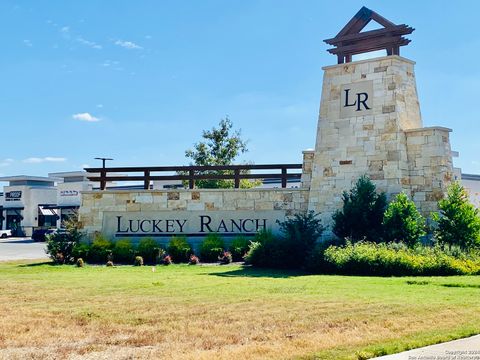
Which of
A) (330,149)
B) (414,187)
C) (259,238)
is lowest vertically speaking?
(259,238)

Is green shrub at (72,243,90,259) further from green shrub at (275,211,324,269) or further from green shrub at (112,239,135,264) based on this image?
green shrub at (275,211,324,269)

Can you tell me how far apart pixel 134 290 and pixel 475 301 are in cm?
624

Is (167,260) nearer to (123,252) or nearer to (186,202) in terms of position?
(123,252)

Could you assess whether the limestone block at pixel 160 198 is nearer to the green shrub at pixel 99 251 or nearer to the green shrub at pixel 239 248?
the green shrub at pixel 99 251

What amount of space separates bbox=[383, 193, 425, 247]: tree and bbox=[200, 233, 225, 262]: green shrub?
559 centimetres

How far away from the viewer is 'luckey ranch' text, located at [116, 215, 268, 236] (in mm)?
21156

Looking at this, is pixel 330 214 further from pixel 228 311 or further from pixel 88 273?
pixel 228 311

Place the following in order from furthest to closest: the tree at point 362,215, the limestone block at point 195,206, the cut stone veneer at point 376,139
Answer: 1. the limestone block at point 195,206
2. the cut stone veneer at point 376,139
3. the tree at point 362,215

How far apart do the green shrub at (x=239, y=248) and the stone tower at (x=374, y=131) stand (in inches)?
104

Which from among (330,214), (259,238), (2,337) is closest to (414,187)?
(330,214)

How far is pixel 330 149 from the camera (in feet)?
65.0

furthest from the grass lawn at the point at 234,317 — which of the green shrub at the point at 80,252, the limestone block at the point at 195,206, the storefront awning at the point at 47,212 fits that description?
the storefront awning at the point at 47,212

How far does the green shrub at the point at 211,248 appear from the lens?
19.5m

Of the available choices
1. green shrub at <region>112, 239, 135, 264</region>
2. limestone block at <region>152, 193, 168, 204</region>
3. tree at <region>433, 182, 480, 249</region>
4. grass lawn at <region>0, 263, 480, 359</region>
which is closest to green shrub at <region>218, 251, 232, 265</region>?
green shrub at <region>112, 239, 135, 264</region>
